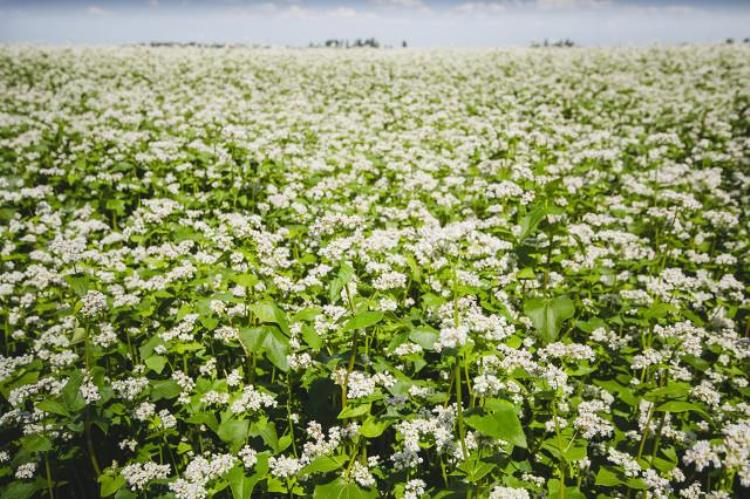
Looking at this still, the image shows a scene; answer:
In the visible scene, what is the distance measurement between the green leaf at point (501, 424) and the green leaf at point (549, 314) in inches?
41.1

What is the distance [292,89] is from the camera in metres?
21.5

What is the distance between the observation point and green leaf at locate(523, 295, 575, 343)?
361cm

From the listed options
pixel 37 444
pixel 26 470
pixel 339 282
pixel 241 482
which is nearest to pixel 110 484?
pixel 37 444

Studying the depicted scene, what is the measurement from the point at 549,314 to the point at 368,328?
1.74 metres

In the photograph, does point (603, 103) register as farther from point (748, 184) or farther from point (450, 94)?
point (748, 184)

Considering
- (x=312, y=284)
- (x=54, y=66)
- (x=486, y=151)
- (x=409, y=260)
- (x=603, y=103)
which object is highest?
(x=54, y=66)

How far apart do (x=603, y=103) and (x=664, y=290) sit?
14524mm

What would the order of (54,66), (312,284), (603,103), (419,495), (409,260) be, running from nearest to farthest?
(419,495) < (409,260) < (312,284) < (603,103) < (54,66)

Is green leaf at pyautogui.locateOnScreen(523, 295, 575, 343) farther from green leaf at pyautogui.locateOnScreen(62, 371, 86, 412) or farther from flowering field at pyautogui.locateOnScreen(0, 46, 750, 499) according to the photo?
green leaf at pyautogui.locateOnScreen(62, 371, 86, 412)

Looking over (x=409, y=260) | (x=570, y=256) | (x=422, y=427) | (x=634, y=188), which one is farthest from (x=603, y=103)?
(x=422, y=427)

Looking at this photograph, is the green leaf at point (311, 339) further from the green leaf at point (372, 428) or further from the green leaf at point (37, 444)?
the green leaf at point (37, 444)

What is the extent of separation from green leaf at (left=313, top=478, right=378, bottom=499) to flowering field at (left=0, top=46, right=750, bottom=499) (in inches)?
0.9

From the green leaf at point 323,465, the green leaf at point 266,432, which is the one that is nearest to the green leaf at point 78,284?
the green leaf at point 266,432

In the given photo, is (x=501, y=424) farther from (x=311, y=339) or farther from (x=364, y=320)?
(x=311, y=339)
